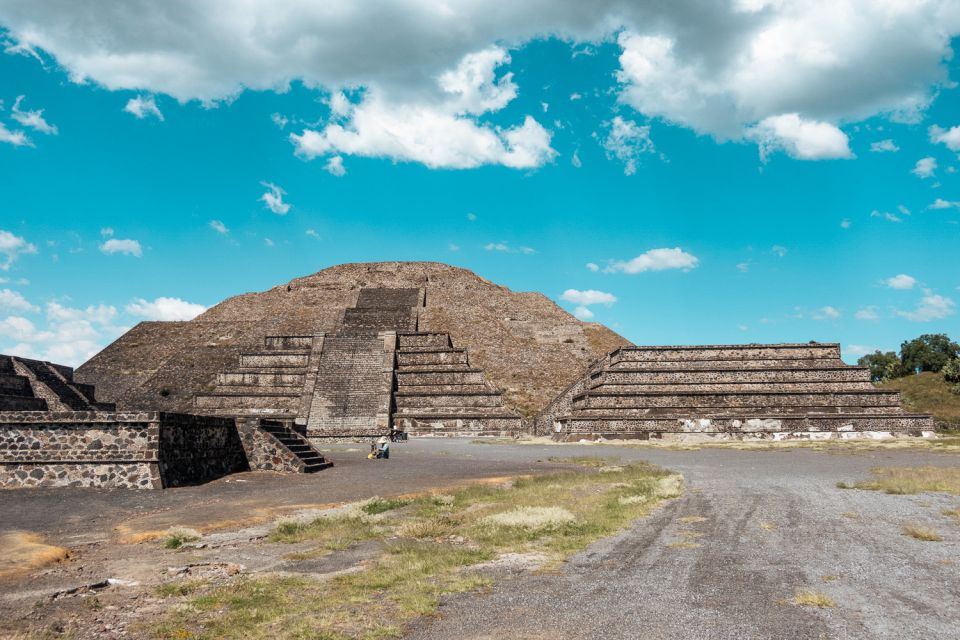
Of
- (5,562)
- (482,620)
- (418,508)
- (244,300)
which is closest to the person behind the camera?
(482,620)

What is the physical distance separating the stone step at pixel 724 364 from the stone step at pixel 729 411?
3.29 m

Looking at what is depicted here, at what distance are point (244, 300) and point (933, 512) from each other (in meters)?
59.1

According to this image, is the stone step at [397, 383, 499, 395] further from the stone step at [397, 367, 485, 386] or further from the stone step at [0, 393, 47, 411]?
the stone step at [0, 393, 47, 411]

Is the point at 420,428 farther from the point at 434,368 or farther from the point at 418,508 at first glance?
the point at 418,508

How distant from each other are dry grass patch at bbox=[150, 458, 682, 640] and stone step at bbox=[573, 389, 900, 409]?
2196 centimetres

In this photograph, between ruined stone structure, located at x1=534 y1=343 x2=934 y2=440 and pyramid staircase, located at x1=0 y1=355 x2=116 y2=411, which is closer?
pyramid staircase, located at x1=0 y1=355 x2=116 y2=411

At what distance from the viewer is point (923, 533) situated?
7906 mm

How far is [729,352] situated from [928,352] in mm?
59212

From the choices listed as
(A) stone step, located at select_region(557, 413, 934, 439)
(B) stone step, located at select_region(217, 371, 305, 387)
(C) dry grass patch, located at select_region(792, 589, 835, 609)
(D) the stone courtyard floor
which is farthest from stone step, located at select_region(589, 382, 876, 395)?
(C) dry grass patch, located at select_region(792, 589, 835, 609)

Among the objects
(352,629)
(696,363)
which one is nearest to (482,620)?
(352,629)

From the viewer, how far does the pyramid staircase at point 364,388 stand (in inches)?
1496

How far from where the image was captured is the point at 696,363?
3950 cm

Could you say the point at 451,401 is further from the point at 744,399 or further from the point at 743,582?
the point at 743,582

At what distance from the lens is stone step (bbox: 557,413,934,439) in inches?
1323
